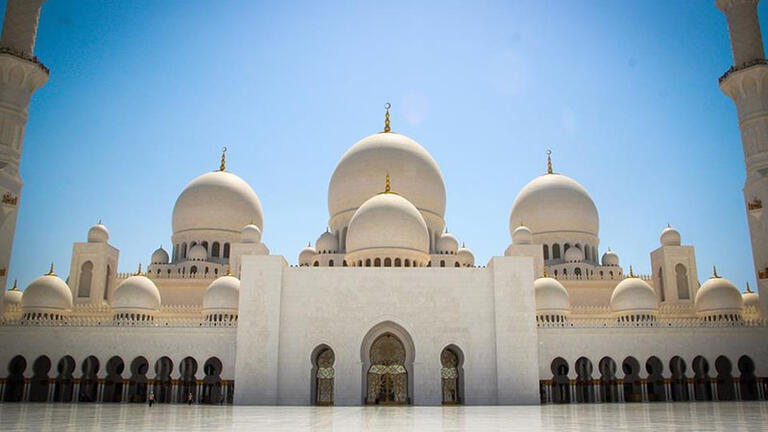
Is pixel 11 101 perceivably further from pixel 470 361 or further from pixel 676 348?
pixel 676 348

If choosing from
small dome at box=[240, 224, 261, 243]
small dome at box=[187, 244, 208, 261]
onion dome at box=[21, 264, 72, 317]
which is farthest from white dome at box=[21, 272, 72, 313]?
small dome at box=[240, 224, 261, 243]

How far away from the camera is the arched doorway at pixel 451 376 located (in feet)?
62.4

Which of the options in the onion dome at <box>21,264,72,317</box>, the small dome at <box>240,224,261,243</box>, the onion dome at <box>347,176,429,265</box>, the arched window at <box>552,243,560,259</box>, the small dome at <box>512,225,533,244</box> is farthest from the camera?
the arched window at <box>552,243,560,259</box>

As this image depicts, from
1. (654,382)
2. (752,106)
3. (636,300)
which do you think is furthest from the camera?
(636,300)

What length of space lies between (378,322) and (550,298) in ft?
23.0

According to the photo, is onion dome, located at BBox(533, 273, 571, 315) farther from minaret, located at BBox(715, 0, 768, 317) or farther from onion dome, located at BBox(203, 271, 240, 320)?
onion dome, located at BBox(203, 271, 240, 320)

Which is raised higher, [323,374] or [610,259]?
[610,259]

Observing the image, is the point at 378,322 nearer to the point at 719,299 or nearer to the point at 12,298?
the point at 719,299

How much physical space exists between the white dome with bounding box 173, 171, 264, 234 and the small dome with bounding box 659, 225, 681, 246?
18391 mm

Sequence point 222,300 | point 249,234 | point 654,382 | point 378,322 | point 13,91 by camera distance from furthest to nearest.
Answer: point 249,234
point 654,382
point 222,300
point 13,91
point 378,322

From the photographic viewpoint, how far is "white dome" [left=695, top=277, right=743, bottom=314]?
22766 mm

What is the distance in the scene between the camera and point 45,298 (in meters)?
22.2

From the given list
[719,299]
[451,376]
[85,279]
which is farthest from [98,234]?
[719,299]

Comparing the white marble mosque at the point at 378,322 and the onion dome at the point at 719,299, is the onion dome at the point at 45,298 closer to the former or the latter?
the white marble mosque at the point at 378,322
